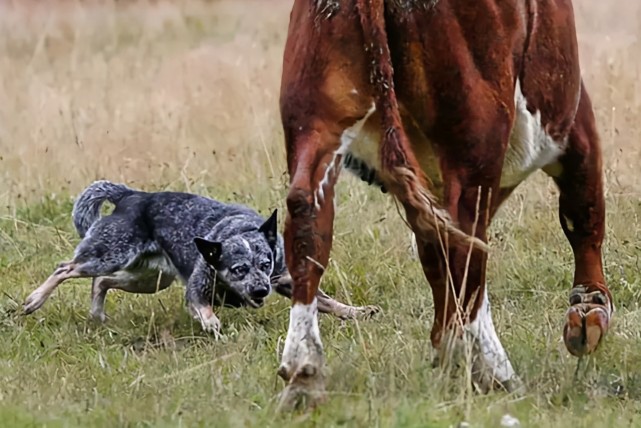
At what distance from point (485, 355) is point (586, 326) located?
0.73 metres

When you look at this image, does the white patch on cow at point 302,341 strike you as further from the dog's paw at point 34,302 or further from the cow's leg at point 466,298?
the dog's paw at point 34,302

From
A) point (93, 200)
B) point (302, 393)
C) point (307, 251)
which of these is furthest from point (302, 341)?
point (93, 200)

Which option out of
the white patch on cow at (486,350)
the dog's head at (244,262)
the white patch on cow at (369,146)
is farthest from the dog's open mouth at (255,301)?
the white patch on cow at (369,146)

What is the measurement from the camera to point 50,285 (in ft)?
25.5

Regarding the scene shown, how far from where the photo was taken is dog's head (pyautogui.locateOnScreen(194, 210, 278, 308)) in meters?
7.48

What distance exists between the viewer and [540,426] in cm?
476

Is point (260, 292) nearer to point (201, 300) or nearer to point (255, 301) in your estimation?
point (255, 301)

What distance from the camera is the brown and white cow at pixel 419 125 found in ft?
16.0

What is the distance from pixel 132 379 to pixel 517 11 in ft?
7.36

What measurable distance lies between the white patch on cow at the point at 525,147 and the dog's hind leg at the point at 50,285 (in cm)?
296

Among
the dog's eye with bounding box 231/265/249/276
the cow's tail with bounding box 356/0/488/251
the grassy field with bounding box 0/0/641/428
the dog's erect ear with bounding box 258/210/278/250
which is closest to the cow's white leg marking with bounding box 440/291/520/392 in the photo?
the grassy field with bounding box 0/0/641/428

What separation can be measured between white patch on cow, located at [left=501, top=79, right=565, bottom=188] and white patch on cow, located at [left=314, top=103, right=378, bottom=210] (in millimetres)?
711

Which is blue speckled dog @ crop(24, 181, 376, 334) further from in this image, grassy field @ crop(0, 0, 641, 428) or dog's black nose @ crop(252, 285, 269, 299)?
grassy field @ crop(0, 0, 641, 428)

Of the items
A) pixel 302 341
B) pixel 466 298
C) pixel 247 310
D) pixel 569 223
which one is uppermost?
pixel 569 223
